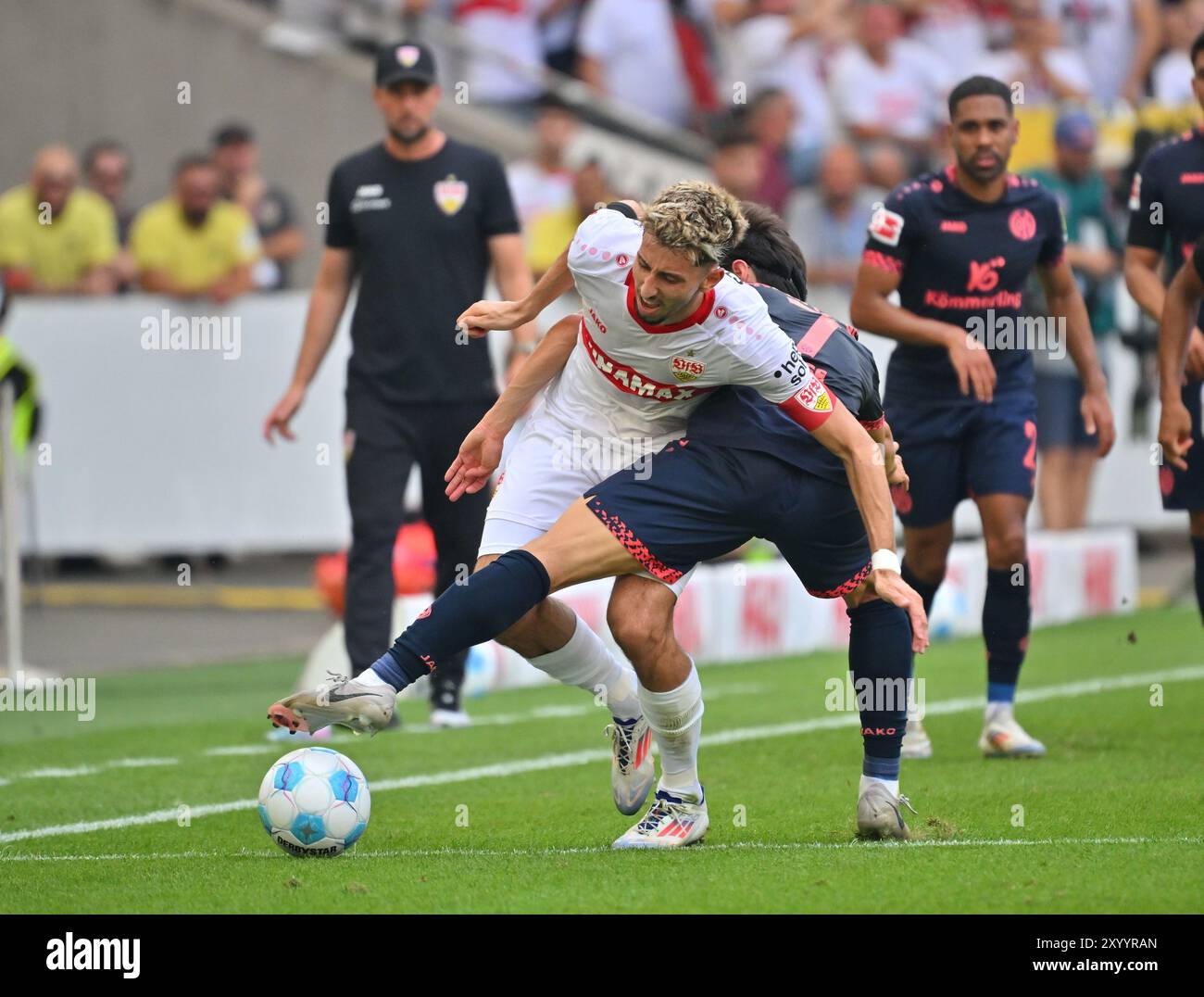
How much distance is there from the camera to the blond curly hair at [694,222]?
538 cm

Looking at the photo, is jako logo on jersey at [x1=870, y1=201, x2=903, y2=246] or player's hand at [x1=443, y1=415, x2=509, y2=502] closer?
player's hand at [x1=443, y1=415, x2=509, y2=502]

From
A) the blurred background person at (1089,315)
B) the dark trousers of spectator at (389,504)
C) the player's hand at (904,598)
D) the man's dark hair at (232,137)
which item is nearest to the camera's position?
the player's hand at (904,598)

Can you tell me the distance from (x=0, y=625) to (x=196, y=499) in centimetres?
343

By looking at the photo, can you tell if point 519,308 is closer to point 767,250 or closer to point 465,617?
point 767,250

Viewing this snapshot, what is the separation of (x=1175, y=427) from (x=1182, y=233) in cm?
87

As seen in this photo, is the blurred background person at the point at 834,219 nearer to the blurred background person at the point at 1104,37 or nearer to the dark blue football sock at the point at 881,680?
the blurred background person at the point at 1104,37

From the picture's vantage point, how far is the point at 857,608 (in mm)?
6008

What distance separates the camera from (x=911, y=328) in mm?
7797

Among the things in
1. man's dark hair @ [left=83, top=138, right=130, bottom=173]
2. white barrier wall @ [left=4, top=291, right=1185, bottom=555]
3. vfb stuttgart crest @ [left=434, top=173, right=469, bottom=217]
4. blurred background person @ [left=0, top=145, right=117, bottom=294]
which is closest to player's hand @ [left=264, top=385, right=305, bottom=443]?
vfb stuttgart crest @ [left=434, top=173, right=469, bottom=217]

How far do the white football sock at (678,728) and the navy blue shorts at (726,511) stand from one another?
0.33 metres

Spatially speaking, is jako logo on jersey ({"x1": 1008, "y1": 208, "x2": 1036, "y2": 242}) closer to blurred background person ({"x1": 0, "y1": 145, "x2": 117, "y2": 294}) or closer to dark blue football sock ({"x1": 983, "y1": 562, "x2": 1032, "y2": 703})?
dark blue football sock ({"x1": 983, "y1": 562, "x2": 1032, "y2": 703})

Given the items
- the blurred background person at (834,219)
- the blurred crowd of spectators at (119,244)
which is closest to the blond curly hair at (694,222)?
the blurred background person at (834,219)

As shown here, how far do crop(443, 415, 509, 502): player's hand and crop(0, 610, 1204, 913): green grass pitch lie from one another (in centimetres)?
105

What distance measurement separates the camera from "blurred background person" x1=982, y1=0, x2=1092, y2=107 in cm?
1711
